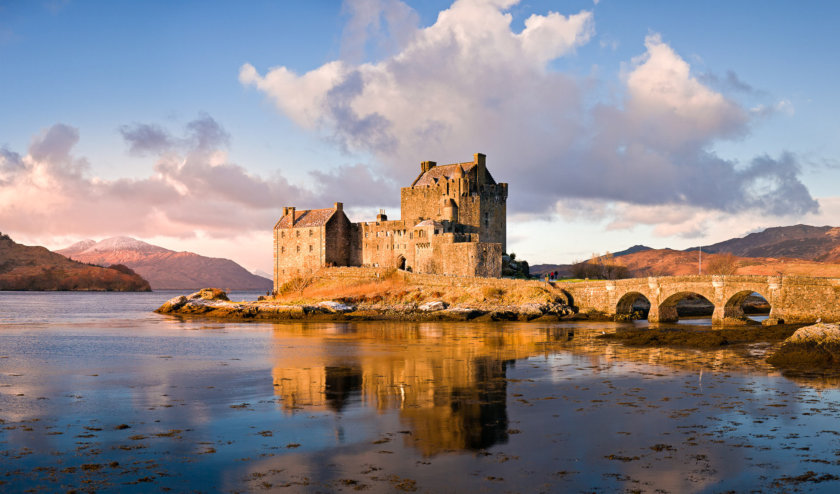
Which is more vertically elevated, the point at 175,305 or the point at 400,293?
the point at 400,293

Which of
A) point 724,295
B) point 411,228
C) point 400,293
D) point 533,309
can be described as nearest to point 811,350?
point 724,295

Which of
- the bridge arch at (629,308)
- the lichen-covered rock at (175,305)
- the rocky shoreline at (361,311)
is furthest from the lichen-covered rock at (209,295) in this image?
the bridge arch at (629,308)

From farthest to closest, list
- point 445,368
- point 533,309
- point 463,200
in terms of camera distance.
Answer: point 463,200, point 533,309, point 445,368

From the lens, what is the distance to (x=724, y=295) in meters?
44.0

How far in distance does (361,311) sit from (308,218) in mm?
24817

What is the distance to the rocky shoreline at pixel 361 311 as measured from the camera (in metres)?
53.2

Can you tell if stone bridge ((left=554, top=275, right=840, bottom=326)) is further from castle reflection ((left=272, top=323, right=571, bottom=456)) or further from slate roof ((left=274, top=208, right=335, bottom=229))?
slate roof ((left=274, top=208, right=335, bottom=229))

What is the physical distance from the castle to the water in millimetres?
45686

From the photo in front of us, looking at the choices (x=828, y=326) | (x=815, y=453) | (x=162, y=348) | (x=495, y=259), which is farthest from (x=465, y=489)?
(x=495, y=259)

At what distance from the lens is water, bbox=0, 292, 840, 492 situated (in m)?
11.3

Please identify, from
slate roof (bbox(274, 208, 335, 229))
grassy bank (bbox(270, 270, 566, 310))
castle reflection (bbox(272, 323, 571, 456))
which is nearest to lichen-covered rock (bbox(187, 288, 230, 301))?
grassy bank (bbox(270, 270, 566, 310))

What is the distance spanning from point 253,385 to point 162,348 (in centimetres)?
1632

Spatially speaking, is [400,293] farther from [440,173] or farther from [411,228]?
[440,173]

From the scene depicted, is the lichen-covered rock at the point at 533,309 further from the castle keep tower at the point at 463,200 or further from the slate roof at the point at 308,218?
the slate roof at the point at 308,218
